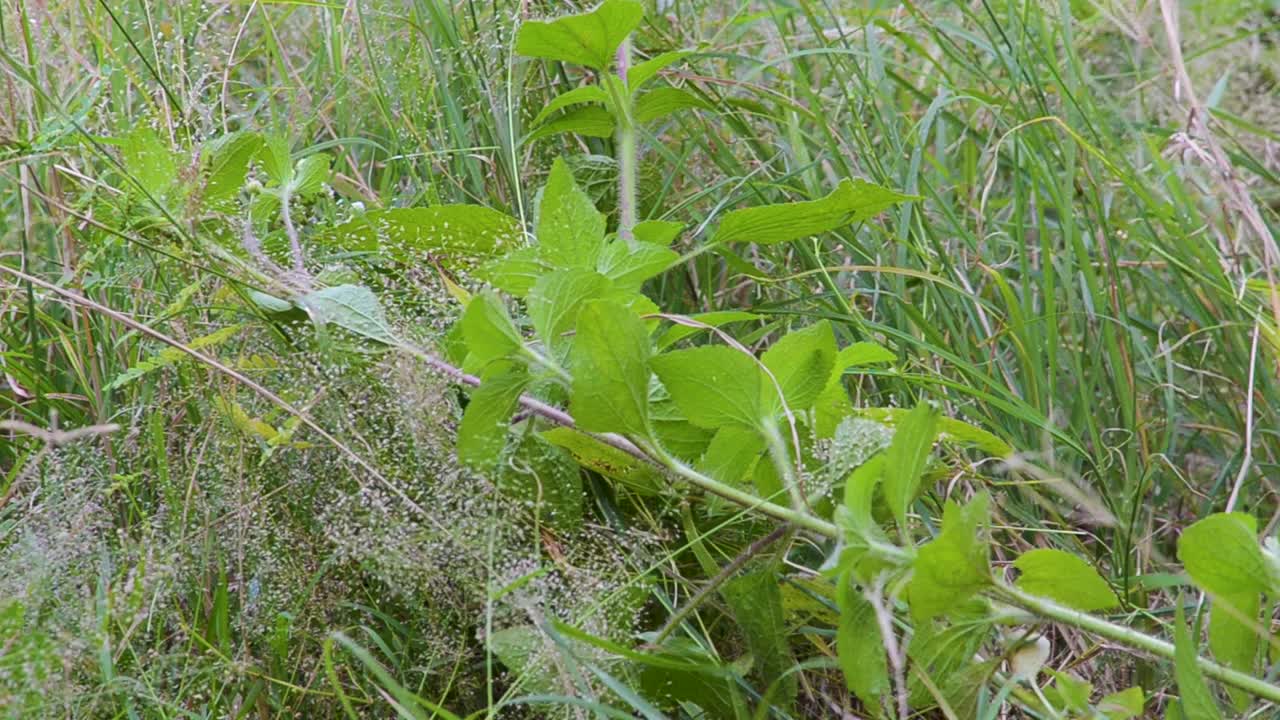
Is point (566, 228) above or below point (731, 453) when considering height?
above

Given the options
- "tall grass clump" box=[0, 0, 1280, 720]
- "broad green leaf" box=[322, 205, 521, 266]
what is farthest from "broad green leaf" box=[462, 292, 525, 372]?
"broad green leaf" box=[322, 205, 521, 266]

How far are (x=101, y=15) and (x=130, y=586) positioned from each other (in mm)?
886

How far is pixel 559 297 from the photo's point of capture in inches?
40.6

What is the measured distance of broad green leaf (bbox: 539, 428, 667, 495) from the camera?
115 cm

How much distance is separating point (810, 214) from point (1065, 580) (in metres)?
0.44

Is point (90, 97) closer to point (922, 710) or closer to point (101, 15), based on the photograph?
point (101, 15)

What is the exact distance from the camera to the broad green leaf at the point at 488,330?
38.9 inches

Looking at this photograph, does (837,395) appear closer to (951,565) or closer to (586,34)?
(951,565)

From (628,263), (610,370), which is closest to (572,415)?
(610,370)

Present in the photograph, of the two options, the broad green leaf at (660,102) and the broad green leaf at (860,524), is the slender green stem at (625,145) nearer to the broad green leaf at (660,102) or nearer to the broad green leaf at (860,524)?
the broad green leaf at (660,102)

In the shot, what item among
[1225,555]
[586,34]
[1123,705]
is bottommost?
[1123,705]

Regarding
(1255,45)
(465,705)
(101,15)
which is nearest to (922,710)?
(465,705)

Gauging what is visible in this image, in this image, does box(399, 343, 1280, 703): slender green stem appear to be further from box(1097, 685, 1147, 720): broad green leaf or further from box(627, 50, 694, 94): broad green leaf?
box(627, 50, 694, 94): broad green leaf

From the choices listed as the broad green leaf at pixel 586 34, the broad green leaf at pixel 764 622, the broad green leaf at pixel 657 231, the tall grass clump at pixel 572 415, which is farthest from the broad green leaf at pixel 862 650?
the broad green leaf at pixel 586 34
